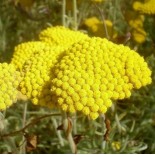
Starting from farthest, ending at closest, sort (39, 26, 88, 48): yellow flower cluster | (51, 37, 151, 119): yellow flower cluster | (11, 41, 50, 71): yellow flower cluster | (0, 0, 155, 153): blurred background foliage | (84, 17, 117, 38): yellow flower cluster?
(84, 17, 117, 38): yellow flower cluster, (0, 0, 155, 153): blurred background foliage, (39, 26, 88, 48): yellow flower cluster, (11, 41, 50, 71): yellow flower cluster, (51, 37, 151, 119): yellow flower cluster

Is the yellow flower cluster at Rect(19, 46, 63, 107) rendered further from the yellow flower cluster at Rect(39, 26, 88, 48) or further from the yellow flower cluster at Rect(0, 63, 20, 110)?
the yellow flower cluster at Rect(39, 26, 88, 48)

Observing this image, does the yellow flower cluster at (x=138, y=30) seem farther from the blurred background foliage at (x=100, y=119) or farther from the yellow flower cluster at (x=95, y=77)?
the yellow flower cluster at (x=95, y=77)

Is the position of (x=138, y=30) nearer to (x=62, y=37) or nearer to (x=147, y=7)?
(x=147, y=7)

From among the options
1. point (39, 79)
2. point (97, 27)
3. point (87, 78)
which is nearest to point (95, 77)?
point (87, 78)

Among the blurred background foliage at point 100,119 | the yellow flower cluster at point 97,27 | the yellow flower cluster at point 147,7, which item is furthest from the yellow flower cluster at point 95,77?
the yellow flower cluster at point 97,27

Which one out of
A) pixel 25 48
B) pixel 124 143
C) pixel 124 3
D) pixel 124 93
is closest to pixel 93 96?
pixel 124 93

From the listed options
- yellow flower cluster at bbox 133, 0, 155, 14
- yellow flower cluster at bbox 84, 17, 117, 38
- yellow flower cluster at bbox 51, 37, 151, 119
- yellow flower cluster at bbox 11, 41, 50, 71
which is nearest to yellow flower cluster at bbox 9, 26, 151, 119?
yellow flower cluster at bbox 51, 37, 151, 119
